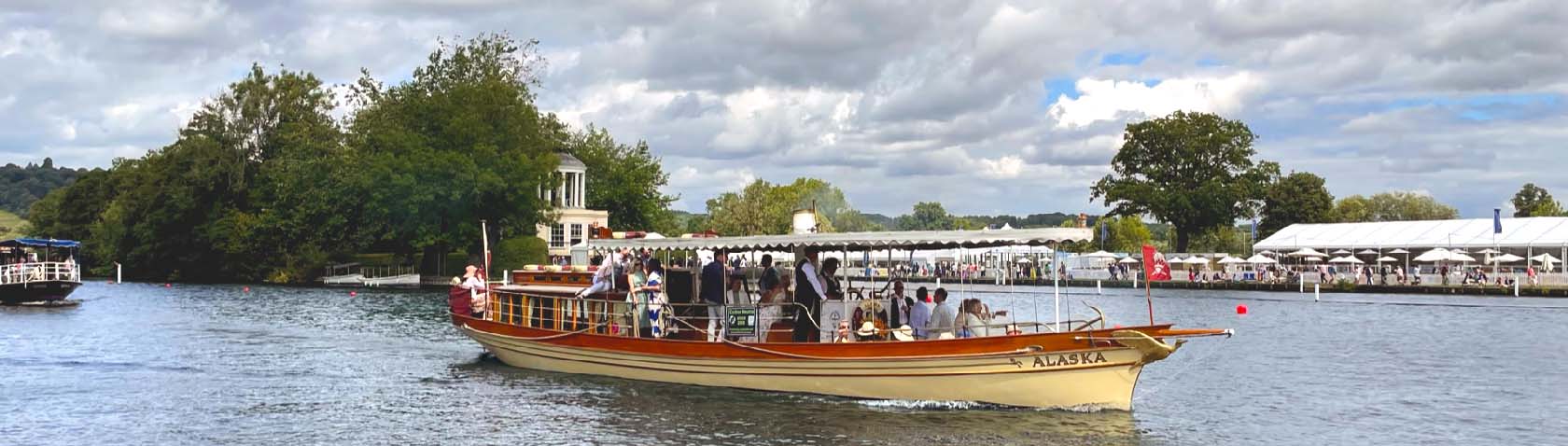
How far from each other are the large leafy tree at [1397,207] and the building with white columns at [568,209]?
88156 mm

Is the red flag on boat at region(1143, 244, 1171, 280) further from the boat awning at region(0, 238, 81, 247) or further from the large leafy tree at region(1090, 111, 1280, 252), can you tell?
the large leafy tree at region(1090, 111, 1280, 252)

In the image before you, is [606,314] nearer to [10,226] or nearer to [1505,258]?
[1505,258]

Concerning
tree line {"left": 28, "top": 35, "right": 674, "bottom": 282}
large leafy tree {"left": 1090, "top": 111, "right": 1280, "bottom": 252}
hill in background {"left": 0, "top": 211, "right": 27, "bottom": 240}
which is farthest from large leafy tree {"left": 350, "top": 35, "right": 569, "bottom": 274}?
hill in background {"left": 0, "top": 211, "right": 27, "bottom": 240}

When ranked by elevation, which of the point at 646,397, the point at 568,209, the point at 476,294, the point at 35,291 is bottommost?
the point at 646,397

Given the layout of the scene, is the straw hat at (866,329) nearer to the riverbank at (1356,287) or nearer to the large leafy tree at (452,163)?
the riverbank at (1356,287)

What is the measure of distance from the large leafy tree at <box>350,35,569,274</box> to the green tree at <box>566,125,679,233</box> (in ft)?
37.4

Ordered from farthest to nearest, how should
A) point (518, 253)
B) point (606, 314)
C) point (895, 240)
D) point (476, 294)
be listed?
point (518, 253) → point (476, 294) → point (606, 314) → point (895, 240)

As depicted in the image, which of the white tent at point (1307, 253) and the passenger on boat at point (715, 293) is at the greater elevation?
the white tent at point (1307, 253)

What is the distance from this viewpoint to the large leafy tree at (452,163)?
76875 mm

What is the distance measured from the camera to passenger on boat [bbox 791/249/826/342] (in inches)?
859

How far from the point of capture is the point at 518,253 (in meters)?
77.7

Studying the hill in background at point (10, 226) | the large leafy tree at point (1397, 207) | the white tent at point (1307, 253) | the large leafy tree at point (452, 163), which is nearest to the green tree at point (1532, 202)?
the large leafy tree at point (1397, 207)

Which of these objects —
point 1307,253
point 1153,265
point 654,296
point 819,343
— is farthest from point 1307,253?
point 1153,265

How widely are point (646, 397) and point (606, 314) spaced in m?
2.39
